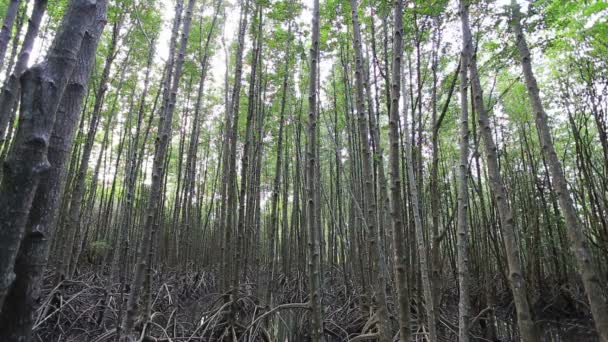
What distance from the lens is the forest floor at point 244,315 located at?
3.41m

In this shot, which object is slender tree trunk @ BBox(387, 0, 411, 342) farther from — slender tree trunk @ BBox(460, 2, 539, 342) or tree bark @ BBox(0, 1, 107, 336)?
tree bark @ BBox(0, 1, 107, 336)

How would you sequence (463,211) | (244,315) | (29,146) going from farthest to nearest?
(244,315)
(463,211)
(29,146)

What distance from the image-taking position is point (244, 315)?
4.29 m

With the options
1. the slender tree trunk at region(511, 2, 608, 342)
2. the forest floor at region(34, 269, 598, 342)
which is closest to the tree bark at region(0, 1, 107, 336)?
the forest floor at region(34, 269, 598, 342)

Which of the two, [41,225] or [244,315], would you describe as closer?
[41,225]

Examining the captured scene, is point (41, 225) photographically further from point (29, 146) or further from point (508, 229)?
point (508, 229)

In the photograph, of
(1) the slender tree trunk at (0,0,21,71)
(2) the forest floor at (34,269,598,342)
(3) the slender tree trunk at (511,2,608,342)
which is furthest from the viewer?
(2) the forest floor at (34,269,598,342)

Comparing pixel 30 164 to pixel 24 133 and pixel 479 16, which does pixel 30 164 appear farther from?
pixel 479 16

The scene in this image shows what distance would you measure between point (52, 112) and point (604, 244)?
4.42 m

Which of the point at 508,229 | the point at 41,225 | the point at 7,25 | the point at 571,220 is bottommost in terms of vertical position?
the point at 41,225

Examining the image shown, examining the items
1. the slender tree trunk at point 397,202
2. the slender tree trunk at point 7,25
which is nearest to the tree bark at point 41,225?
the slender tree trunk at point 397,202

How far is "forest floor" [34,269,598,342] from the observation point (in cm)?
341

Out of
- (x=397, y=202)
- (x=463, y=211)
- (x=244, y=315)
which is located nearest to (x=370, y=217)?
(x=397, y=202)

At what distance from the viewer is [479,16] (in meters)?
2.54
